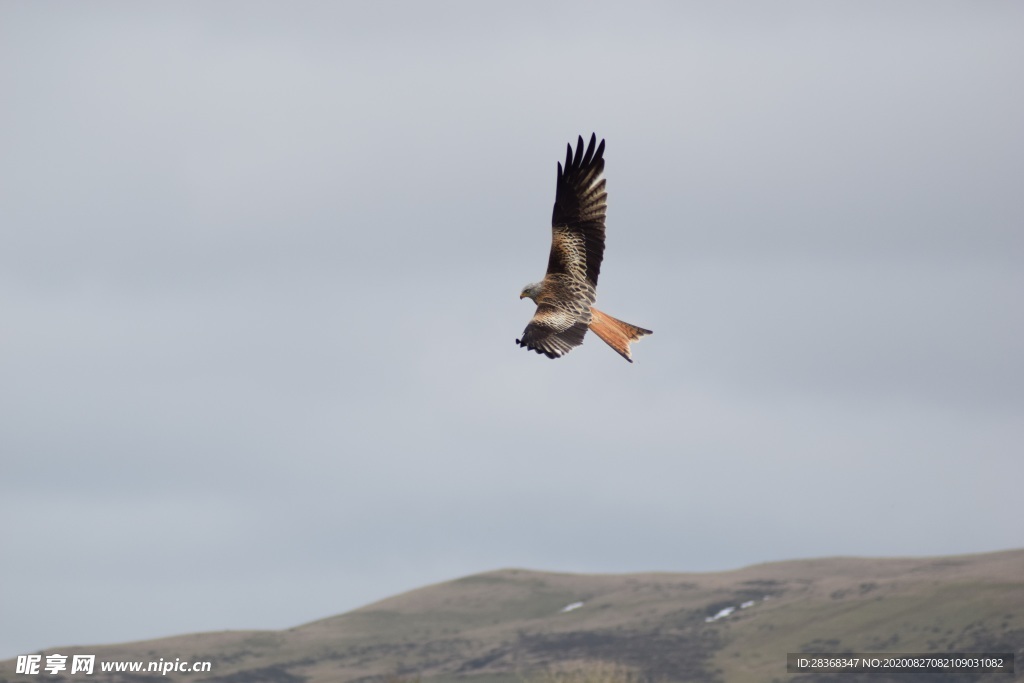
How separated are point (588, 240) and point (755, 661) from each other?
92.4 meters

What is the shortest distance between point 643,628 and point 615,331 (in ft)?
356

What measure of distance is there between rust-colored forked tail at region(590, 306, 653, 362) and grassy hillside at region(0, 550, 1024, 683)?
81734 millimetres

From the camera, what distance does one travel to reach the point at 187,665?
130 metres

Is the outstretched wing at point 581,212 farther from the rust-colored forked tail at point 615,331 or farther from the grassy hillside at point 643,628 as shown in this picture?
the grassy hillside at point 643,628

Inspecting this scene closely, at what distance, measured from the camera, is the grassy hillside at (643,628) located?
388ft

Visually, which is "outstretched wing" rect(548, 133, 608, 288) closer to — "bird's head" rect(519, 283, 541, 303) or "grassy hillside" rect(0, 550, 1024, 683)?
"bird's head" rect(519, 283, 541, 303)

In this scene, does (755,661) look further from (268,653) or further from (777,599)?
(268,653)

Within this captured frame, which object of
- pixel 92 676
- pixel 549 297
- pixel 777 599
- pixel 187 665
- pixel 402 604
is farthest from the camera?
pixel 402 604

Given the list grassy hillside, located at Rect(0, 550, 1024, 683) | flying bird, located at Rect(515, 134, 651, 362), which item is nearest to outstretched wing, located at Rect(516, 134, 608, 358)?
flying bird, located at Rect(515, 134, 651, 362)

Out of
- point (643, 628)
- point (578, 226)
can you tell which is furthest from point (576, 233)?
point (643, 628)

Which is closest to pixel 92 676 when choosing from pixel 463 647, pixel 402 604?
pixel 463 647

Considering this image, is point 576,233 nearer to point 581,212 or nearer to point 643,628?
point 581,212

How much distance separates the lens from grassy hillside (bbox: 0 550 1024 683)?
118188 mm

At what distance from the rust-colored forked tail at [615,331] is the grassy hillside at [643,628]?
81734mm
